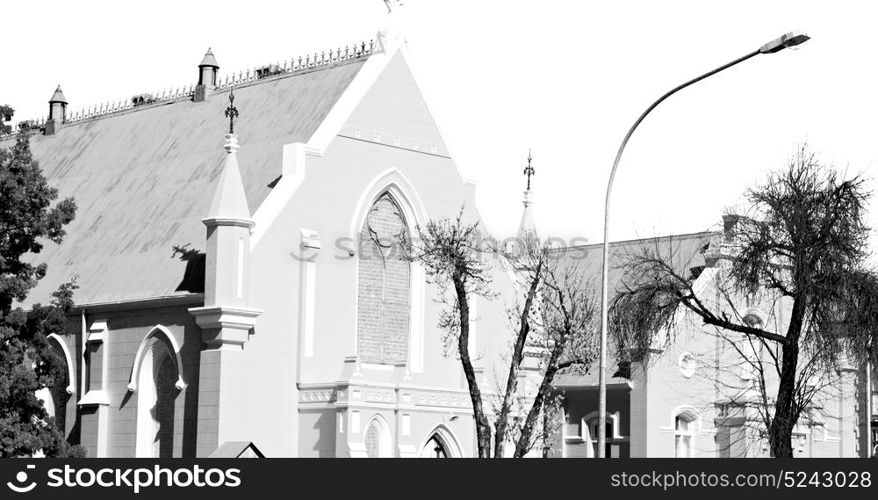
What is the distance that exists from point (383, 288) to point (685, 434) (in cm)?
1283

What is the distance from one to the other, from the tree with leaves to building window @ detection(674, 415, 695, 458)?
20772 millimetres

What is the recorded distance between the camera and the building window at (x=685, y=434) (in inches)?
2141

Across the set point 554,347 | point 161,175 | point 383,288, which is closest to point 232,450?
point 383,288

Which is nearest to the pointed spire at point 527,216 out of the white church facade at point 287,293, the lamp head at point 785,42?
the white church facade at point 287,293

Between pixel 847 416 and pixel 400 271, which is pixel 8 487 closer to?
pixel 400 271

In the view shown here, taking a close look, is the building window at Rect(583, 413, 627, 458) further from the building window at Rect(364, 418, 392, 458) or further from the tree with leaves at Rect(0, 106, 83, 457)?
the tree with leaves at Rect(0, 106, 83, 457)

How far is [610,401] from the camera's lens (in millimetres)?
55781

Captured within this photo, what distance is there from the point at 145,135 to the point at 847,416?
89.9ft

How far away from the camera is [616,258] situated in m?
65.6

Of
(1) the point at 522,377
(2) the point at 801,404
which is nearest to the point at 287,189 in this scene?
(1) the point at 522,377

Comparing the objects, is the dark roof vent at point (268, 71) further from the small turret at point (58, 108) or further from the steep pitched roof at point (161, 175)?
the small turret at point (58, 108)

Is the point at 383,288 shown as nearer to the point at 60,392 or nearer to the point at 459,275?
the point at 459,275

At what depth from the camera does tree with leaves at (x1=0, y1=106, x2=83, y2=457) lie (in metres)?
41.2

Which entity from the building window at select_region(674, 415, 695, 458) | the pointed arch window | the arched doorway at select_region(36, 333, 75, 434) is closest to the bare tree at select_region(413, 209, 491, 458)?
the pointed arch window
